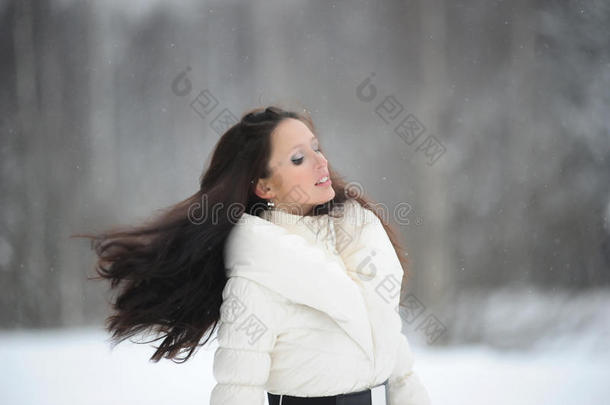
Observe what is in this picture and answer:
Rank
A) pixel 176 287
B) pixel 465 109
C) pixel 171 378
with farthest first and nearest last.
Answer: pixel 465 109
pixel 171 378
pixel 176 287

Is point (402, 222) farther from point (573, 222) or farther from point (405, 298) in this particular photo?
point (573, 222)

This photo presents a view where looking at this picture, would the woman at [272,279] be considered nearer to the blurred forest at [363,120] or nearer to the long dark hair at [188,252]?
the long dark hair at [188,252]

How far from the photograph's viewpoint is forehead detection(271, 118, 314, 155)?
3.77 feet

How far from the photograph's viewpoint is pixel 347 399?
1063 mm

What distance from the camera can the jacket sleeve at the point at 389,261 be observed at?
115 cm

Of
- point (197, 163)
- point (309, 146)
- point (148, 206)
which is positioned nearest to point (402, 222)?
point (197, 163)

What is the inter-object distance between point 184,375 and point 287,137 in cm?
160

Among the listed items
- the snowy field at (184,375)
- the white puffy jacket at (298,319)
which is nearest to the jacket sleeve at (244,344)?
the white puffy jacket at (298,319)

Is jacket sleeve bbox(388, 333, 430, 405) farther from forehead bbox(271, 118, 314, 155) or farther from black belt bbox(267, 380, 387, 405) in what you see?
forehead bbox(271, 118, 314, 155)

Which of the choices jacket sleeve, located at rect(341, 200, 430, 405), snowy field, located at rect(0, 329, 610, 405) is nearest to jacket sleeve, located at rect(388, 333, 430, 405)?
jacket sleeve, located at rect(341, 200, 430, 405)

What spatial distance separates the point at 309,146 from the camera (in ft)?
3.83

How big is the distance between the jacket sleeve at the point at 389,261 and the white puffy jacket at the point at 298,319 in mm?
11

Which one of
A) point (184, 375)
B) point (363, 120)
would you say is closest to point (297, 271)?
point (184, 375)

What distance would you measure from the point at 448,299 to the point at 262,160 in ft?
6.58
